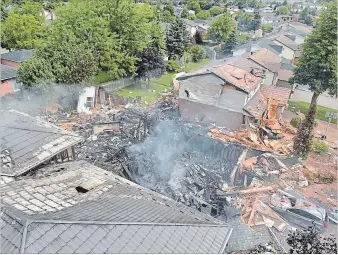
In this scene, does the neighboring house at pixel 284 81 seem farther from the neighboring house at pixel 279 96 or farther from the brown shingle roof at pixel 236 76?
the brown shingle roof at pixel 236 76

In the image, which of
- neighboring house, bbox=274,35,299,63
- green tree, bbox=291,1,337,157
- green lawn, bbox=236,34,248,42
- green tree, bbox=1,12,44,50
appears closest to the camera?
green tree, bbox=291,1,337,157

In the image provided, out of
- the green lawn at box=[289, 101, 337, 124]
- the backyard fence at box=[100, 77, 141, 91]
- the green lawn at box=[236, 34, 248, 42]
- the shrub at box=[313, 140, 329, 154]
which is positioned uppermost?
the green lawn at box=[236, 34, 248, 42]

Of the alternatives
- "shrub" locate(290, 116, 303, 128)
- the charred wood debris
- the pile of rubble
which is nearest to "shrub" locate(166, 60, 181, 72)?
the charred wood debris

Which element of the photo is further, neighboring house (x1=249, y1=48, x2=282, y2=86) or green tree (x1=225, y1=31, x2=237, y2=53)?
green tree (x1=225, y1=31, x2=237, y2=53)

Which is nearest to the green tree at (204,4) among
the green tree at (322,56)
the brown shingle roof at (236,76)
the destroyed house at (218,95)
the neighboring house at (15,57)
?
the green tree at (322,56)

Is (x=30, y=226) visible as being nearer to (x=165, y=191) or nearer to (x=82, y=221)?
(x=82, y=221)

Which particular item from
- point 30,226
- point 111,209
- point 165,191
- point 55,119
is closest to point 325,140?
point 165,191

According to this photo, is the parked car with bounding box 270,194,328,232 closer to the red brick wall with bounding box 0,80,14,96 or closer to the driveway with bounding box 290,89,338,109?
the driveway with bounding box 290,89,338,109
